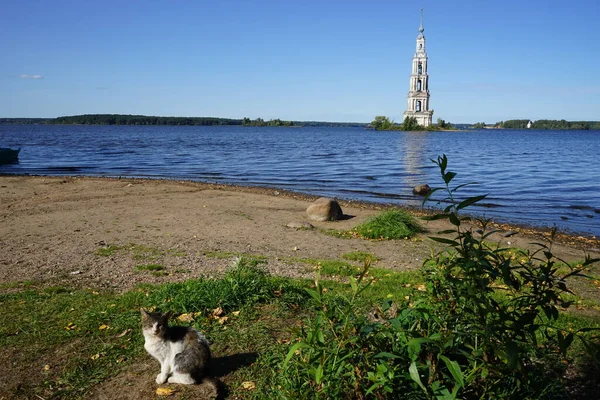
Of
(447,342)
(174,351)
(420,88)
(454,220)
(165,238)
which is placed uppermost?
(420,88)

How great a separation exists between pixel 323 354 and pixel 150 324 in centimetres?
236

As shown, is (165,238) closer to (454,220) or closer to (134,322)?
(134,322)

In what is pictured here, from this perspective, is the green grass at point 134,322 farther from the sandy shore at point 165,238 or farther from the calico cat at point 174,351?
the sandy shore at point 165,238

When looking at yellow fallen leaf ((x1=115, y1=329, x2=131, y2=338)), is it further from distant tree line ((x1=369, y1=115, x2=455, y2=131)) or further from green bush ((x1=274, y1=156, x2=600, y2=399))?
distant tree line ((x1=369, y1=115, x2=455, y2=131))

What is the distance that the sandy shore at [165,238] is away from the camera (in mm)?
9453

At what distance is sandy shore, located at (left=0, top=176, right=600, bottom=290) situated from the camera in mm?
9453

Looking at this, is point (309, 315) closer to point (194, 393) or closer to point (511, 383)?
point (194, 393)

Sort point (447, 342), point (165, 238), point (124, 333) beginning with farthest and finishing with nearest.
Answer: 1. point (165, 238)
2. point (124, 333)
3. point (447, 342)

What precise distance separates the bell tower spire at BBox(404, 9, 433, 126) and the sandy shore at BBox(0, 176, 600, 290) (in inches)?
5848

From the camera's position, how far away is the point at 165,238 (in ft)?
40.7

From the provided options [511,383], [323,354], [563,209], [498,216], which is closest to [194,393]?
[323,354]

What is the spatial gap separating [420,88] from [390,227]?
15904 cm

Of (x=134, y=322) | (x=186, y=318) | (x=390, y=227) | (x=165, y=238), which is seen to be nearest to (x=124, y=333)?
(x=134, y=322)

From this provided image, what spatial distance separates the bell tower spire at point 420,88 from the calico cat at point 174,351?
534ft
